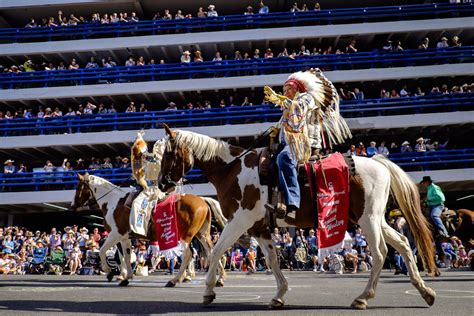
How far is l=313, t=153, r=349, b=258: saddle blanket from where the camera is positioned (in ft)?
21.9

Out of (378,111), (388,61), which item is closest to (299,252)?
(378,111)

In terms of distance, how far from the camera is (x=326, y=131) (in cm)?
746

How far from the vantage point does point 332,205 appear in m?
6.66

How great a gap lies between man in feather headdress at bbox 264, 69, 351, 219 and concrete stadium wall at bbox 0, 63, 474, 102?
2501 centimetres

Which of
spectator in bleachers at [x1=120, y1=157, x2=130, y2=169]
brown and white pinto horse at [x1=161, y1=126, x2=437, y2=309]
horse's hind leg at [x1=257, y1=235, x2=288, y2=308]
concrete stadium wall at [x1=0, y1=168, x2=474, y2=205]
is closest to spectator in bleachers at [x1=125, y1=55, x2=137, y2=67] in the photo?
spectator in bleachers at [x1=120, y1=157, x2=130, y2=169]

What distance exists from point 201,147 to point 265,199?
56.6 inches

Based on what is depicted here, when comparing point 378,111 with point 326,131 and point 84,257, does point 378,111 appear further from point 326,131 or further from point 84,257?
point 326,131

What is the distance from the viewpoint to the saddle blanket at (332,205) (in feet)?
21.9

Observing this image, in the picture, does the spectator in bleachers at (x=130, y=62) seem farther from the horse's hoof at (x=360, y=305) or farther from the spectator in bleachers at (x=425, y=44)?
the horse's hoof at (x=360, y=305)

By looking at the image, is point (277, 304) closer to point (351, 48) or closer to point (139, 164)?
point (139, 164)

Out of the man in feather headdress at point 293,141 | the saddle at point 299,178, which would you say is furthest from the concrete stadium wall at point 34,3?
the saddle at point 299,178

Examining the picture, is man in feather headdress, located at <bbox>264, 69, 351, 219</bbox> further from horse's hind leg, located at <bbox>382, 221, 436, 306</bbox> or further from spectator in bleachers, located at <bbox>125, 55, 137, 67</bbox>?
spectator in bleachers, located at <bbox>125, 55, 137, 67</bbox>

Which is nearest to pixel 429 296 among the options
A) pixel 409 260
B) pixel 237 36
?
pixel 409 260

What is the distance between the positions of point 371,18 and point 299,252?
21.1m
